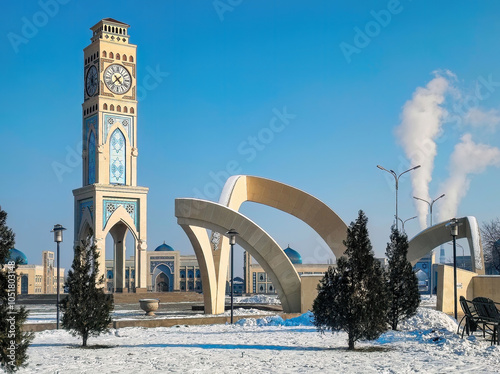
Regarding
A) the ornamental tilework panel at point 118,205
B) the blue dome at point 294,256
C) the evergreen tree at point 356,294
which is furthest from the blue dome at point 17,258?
the blue dome at point 294,256

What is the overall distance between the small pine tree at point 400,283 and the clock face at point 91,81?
38.0 metres

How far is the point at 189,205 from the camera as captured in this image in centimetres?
2445

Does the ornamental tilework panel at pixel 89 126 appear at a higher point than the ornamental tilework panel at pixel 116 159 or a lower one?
higher

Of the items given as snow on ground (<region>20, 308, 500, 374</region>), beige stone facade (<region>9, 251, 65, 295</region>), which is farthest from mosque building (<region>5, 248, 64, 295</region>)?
snow on ground (<region>20, 308, 500, 374</region>)

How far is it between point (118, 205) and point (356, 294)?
129 ft

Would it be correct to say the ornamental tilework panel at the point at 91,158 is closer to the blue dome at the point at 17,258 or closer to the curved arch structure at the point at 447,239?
the blue dome at the point at 17,258

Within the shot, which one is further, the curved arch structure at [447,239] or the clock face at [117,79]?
the clock face at [117,79]

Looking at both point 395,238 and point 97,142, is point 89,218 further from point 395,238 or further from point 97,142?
point 395,238

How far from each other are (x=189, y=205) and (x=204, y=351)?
434 inches

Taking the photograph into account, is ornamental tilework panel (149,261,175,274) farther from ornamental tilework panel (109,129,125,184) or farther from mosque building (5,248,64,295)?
ornamental tilework panel (109,129,125,184)

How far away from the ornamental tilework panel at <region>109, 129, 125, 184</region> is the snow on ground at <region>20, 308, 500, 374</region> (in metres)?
34.3

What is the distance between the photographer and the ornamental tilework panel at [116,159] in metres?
52.2

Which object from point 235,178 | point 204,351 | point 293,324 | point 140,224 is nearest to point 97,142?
point 140,224

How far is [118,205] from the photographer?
51781 millimetres
